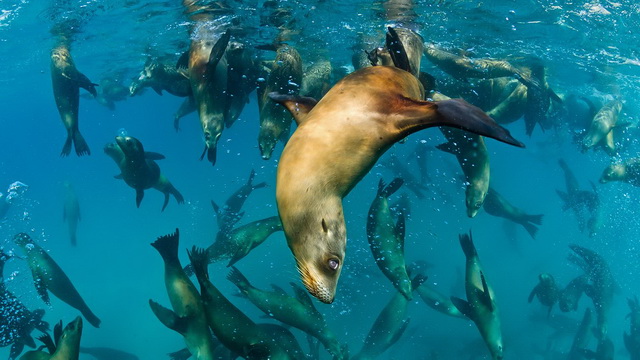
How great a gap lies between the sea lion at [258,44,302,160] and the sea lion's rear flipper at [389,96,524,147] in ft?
9.07

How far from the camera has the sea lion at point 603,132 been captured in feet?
36.5

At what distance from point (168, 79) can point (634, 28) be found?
41.9 feet

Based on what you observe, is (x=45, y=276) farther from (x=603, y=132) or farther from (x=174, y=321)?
(x=603, y=132)

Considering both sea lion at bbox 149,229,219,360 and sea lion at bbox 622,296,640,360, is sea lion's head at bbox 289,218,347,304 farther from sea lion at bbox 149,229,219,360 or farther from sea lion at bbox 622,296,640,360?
sea lion at bbox 622,296,640,360

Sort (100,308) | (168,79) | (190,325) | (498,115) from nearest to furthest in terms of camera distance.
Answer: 1. (190,325)
2. (168,79)
3. (498,115)
4. (100,308)

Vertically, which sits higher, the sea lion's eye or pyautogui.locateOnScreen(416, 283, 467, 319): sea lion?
the sea lion's eye

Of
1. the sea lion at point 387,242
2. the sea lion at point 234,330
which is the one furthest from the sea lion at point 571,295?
the sea lion at point 234,330

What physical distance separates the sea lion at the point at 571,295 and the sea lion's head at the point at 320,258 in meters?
11.3

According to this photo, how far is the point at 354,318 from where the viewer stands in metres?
13.3

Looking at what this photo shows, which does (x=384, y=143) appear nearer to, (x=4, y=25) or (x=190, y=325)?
(x=190, y=325)

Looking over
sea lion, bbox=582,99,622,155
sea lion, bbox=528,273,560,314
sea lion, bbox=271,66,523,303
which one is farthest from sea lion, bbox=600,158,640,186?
sea lion, bbox=271,66,523,303

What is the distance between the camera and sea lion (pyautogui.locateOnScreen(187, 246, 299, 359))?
436cm

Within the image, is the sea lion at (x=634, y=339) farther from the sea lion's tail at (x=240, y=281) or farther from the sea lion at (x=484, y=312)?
the sea lion's tail at (x=240, y=281)

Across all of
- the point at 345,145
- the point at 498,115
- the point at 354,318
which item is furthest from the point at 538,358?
the point at 345,145
